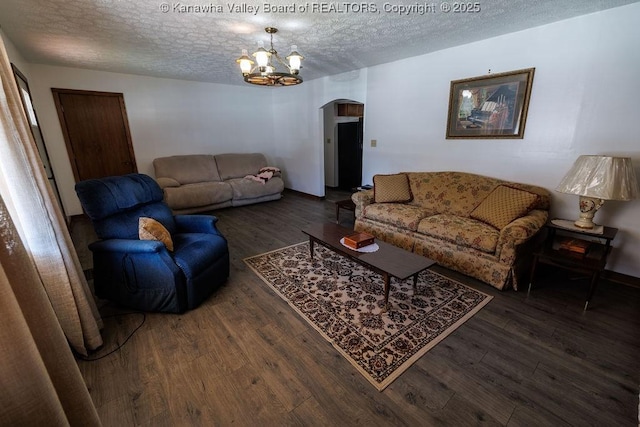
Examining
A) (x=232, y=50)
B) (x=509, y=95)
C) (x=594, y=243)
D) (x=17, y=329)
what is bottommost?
(x=594, y=243)

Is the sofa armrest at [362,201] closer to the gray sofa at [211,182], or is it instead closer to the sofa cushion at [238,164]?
the gray sofa at [211,182]

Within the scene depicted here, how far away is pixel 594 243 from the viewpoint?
2447 millimetres

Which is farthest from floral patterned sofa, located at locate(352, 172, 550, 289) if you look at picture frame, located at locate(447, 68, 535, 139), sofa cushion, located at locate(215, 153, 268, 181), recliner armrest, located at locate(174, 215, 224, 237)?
sofa cushion, located at locate(215, 153, 268, 181)

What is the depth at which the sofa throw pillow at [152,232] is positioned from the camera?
2156 millimetres

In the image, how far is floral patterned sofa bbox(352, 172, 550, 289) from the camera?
2.45 m

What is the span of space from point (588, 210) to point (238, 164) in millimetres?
5398

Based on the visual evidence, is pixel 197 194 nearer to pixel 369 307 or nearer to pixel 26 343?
pixel 369 307

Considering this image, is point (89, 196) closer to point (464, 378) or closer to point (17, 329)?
point (17, 329)

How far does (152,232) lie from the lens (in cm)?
217

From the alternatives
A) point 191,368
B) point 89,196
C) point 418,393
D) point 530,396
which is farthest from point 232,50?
point 530,396

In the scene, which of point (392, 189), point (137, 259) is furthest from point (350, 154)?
→ point (137, 259)

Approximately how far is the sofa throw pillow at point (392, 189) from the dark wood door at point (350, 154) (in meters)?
2.63

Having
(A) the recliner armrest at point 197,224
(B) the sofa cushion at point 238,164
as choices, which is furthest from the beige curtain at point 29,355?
(B) the sofa cushion at point 238,164

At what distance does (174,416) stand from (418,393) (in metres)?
1.30
